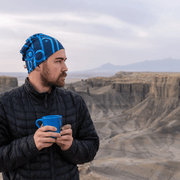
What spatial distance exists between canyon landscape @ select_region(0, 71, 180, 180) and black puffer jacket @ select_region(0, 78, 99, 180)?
13.7m

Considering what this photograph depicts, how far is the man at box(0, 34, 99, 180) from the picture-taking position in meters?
1.95

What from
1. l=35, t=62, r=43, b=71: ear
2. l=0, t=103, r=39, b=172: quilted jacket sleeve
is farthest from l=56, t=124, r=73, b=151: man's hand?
l=35, t=62, r=43, b=71: ear

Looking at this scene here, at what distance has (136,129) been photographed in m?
40.0

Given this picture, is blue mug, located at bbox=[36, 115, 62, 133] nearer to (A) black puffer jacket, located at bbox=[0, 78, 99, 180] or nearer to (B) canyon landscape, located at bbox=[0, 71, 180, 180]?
(A) black puffer jacket, located at bbox=[0, 78, 99, 180]

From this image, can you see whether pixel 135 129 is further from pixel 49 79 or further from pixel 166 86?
pixel 49 79

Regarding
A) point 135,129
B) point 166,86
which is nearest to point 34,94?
point 135,129

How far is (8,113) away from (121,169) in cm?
1944

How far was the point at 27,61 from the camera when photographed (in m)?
2.25

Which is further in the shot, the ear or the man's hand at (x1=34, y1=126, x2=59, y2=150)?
the ear

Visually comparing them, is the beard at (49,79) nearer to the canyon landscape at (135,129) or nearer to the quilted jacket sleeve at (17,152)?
the quilted jacket sleeve at (17,152)

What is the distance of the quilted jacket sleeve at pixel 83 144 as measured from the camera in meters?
2.11

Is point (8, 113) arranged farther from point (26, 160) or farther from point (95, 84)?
point (95, 84)

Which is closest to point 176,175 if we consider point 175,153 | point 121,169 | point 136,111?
point 121,169

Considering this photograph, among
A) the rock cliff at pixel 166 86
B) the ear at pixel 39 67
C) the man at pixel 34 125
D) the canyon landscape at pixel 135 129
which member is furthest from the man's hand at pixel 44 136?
the rock cliff at pixel 166 86
